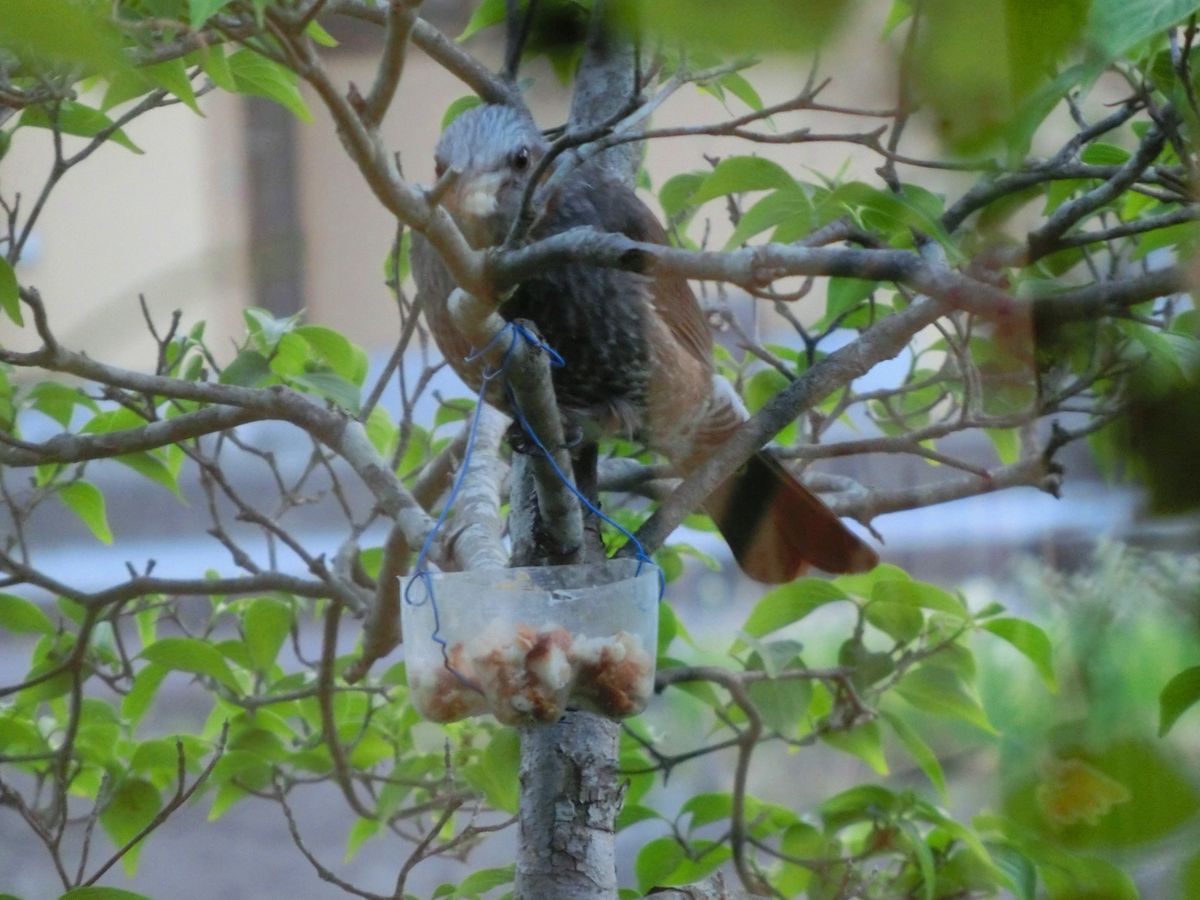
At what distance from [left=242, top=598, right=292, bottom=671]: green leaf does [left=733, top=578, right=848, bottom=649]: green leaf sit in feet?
1.70

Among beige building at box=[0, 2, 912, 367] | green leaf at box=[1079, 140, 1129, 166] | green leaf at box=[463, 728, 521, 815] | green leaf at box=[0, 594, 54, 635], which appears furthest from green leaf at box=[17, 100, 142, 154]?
green leaf at box=[1079, 140, 1129, 166]

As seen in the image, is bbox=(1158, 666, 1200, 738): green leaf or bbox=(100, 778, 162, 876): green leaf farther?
bbox=(100, 778, 162, 876): green leaf

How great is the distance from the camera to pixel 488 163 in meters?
0.89

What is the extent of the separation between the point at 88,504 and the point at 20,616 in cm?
13

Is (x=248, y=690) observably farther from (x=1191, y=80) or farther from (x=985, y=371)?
(x=1191, y=80)

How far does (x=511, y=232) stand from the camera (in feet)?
2.27

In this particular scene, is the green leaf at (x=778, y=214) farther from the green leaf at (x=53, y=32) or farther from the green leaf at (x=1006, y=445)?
the green leaf at (x=53, y=32)

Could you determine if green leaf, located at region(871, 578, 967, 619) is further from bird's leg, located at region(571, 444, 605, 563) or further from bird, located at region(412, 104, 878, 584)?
bird's leg, located at region(571, 444, 605, 563)

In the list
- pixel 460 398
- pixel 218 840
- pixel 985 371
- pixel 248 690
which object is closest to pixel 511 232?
pixel 985 371

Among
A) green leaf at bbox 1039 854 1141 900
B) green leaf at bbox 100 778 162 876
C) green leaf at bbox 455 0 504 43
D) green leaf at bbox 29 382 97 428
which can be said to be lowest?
green leaf at bbox 1039 854 1141 900

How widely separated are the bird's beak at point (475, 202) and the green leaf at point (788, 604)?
1.58 ft

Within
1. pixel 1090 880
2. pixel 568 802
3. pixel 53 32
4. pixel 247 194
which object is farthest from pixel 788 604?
pixel 53 32

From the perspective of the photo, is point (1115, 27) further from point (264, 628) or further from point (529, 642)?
point (264, 628)

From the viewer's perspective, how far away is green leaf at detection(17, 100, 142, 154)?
92 centimetres
